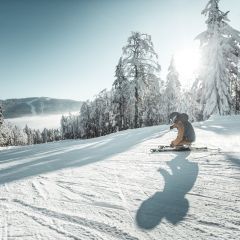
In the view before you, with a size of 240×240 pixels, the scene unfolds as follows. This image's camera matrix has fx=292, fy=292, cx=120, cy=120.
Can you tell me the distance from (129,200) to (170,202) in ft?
2.32

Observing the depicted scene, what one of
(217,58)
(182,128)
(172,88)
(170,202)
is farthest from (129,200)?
(172,88)

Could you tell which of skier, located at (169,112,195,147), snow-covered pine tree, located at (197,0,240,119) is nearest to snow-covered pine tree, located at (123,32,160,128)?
snow-covered pine tree, located at (197,0,240,119)

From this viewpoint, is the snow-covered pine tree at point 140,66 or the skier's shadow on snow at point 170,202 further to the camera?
the snow-covered pine tree at point 140,66

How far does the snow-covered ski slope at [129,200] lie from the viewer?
388 cm

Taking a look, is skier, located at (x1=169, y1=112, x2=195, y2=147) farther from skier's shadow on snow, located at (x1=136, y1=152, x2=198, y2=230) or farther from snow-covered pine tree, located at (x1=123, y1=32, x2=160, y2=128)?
snow-covered pine tree, located at (x1=123, y1=32, x2=160, y2=128)

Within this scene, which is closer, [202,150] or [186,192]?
[186,192]

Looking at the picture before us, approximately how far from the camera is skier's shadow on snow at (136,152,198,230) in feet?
13.7

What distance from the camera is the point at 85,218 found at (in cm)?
438

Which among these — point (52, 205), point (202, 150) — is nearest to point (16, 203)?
point (52, 205)

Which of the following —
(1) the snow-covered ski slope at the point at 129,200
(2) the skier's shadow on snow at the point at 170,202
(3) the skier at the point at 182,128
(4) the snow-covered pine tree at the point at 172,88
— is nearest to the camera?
(1) the snow-covered ski slope at the point at 129,200

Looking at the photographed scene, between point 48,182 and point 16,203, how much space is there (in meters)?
1.57

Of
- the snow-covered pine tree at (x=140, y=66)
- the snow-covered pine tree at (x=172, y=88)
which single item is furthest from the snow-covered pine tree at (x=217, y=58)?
the snow-covered pine tree at (x=172, y=88)

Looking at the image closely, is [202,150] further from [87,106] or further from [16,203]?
[87,106]

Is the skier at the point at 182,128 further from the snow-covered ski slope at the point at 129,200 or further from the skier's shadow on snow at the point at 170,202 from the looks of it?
the skier's shadow on snow at the point at 170,202
